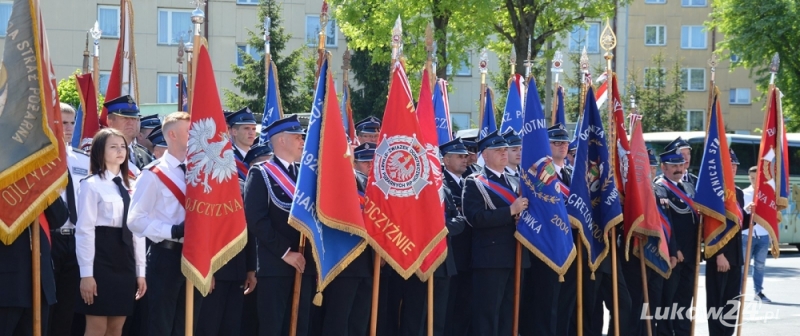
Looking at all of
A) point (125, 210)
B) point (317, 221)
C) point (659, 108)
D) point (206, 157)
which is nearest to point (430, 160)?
point (317, 221)

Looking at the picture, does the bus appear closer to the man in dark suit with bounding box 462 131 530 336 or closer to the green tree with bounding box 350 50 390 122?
the green tree with bounding box 350 50 390 122

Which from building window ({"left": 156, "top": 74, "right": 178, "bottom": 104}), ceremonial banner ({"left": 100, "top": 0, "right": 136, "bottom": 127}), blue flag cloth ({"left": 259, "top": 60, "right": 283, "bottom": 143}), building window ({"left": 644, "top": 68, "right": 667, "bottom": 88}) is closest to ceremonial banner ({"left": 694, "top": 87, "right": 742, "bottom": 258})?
blue flag cloth ({"left": 259, "top": 60, "right": 283, "bottom": 143})

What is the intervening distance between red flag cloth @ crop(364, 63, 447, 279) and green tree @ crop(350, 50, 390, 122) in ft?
78.2

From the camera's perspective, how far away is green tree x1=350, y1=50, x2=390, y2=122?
1273 inches

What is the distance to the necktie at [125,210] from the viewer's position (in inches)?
259

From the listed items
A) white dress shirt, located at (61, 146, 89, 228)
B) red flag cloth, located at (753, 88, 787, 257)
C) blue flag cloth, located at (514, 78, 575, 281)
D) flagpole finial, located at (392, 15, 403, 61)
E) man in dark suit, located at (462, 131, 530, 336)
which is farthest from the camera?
red flag cloth, located at (753, 88, 787, 257)

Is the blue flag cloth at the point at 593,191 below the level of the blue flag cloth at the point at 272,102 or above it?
below

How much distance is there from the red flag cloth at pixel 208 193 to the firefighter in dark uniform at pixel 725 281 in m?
5.80

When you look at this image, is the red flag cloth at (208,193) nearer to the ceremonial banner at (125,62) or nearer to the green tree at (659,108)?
the ceremonial banner at (125,62)

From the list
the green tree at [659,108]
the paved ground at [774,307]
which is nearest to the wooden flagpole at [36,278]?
the paved ground at [774,307]

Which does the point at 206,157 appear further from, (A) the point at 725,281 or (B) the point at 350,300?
(A) the point at 725,281

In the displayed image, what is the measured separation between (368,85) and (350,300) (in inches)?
1001

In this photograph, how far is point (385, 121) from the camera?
8.29m

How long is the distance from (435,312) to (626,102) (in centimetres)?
2873
